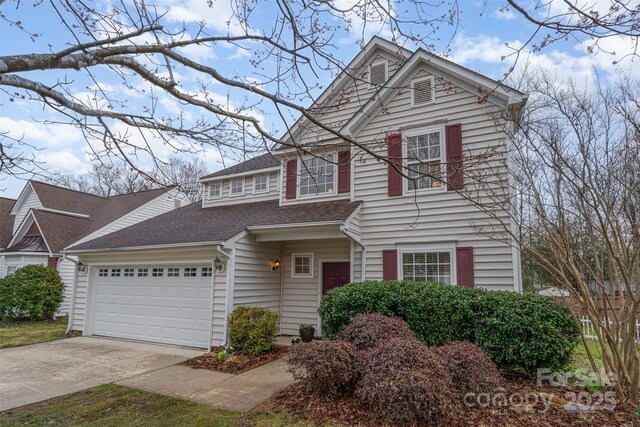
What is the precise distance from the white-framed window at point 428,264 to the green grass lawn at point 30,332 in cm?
993

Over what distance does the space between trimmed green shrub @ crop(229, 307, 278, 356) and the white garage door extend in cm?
110

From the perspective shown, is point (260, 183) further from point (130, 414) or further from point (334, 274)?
point (130, 414)

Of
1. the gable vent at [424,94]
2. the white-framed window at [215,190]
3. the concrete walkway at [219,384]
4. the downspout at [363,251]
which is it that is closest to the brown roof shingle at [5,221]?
the white-framed window at [215,190]

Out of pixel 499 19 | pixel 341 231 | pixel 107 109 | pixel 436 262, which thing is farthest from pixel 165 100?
pixel 436 262

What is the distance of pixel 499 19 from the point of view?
11.5 feet

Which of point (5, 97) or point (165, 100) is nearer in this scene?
point (5, 97)

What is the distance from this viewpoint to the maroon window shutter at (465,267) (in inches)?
297

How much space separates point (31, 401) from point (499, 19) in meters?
7.75

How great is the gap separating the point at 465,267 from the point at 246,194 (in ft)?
25.0

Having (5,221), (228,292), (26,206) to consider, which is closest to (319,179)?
(228,292)

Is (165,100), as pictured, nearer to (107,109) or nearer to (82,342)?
(107,109)

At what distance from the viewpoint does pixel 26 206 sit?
63.1ft

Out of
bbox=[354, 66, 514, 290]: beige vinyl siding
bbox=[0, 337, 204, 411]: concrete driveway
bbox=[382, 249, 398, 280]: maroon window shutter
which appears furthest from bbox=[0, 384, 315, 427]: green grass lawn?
bbox=[354, 66, 514, 290]: beige vinyl siding

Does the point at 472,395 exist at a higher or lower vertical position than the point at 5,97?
lower
